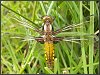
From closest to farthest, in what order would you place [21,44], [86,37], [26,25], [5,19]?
1. [86,37]
2. [26,25]
3. [21,44]
4. [5,19]

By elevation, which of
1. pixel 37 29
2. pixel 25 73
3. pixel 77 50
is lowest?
pixel 25 73

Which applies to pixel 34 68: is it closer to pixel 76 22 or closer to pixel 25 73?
pixel 25 73

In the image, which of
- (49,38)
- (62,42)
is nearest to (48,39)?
(49,38)

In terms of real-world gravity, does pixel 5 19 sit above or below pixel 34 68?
above

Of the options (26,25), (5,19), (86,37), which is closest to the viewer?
(86,37)

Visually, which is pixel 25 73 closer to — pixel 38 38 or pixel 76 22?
pixel 38 38

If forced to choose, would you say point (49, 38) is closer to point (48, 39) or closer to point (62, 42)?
point (48, 39)

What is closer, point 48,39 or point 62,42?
point 48,39

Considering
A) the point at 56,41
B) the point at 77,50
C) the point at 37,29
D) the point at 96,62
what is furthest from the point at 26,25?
the point at 96,62

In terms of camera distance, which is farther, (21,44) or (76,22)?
(21,44)

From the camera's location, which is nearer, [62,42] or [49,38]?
[49,38]
